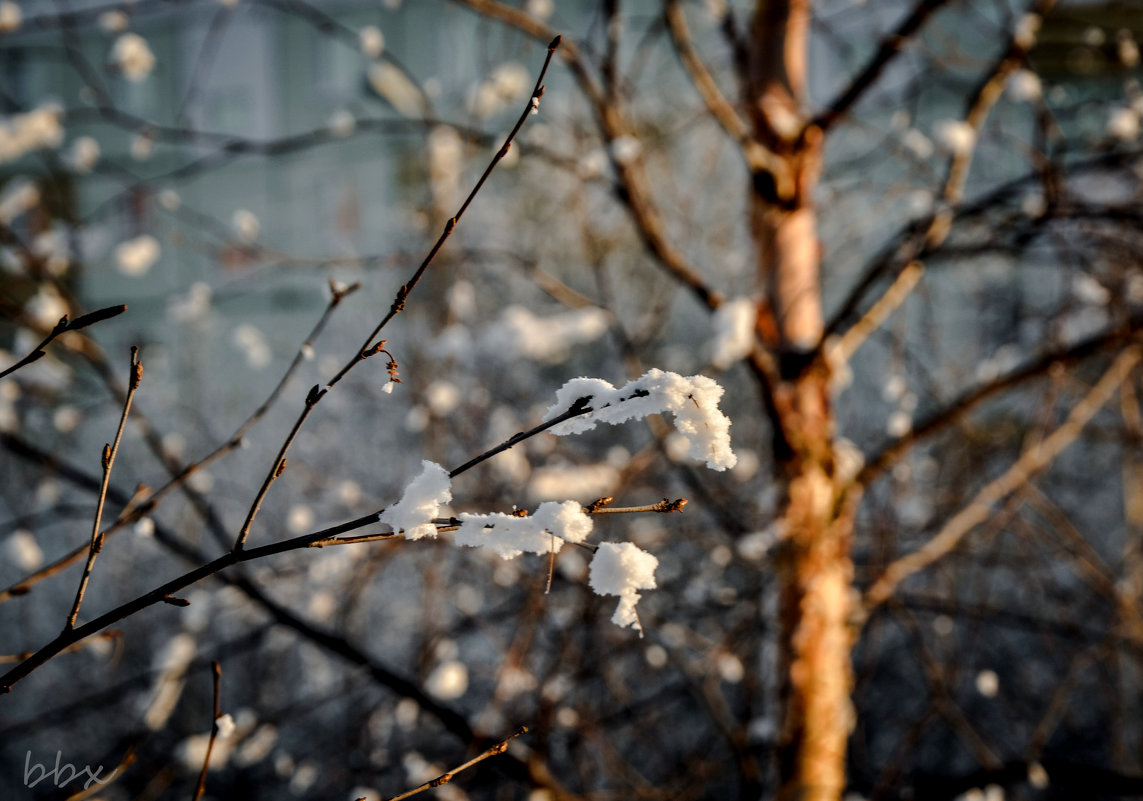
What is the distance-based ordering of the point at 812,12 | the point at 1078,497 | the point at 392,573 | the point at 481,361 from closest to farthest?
the point at 812,12 → the point at 1078,497 → the point at 481,361 → the point at 392,573

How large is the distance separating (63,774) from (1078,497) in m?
8.50

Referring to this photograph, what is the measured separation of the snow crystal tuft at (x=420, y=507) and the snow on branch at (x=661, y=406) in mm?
127

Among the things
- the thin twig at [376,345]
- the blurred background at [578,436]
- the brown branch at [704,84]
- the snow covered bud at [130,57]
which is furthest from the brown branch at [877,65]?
the snow covered bud at [130,57]

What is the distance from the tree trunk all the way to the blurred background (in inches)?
3.8

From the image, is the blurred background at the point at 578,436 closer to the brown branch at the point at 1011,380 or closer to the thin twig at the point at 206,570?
the brown branch at the point at 1011,380

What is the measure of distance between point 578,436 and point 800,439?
541 cm

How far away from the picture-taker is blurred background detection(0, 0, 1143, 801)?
7.74 ft

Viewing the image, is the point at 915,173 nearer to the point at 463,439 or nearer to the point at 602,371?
the point at 463,439

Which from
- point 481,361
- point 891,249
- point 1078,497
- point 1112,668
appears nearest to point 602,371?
point 481,361

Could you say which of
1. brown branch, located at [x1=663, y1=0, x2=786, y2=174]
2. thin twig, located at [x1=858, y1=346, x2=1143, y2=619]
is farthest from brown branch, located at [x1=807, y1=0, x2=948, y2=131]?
thin twig, located at [x1=858, y1=346, x2=1143, y2=619]

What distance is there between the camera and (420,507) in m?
0.74

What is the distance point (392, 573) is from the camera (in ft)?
29.0

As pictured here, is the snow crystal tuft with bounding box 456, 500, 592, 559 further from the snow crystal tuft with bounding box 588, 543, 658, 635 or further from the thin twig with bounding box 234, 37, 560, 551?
the thin twig with bounding box 234, 37, 560, 551

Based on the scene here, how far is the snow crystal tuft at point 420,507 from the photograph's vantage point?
714mm
